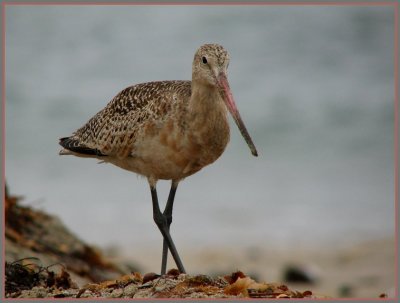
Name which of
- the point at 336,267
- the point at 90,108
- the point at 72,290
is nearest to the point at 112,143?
the point at 72,290

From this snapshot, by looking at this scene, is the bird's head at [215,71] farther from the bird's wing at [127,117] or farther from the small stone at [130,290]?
the small stone at [130,290]

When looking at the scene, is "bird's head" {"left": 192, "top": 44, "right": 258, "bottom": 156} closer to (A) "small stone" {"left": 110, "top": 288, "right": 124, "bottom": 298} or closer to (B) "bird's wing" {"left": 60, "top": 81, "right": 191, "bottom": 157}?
(B) "bird's wing" {"left": 60, "top": 81, "right": 191, "bottom": 157}

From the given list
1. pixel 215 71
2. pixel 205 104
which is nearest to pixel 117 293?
pixel 205 104

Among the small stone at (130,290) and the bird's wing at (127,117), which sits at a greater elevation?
the bird's wing at (127,117)

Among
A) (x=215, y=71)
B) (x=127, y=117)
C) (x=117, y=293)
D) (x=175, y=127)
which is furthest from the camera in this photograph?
(x=127, y=117)

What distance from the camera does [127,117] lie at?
9.77 meters

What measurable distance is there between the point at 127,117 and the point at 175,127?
945 mm

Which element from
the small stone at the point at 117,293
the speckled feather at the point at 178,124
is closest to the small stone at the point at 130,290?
the small stone at the point at 117,293

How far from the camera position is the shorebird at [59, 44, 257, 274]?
873cm

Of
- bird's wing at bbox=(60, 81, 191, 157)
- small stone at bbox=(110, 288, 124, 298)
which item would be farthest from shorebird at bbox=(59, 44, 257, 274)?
small stone at bbox=(110, 288, 124, 298)

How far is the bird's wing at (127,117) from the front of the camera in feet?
30.6

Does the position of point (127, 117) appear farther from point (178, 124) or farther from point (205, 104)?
point (205, 104)

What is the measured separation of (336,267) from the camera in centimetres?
1695

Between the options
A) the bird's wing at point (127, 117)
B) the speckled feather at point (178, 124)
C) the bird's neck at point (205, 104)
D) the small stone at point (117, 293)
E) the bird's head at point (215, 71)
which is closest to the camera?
the small stone at point (117, 293)
